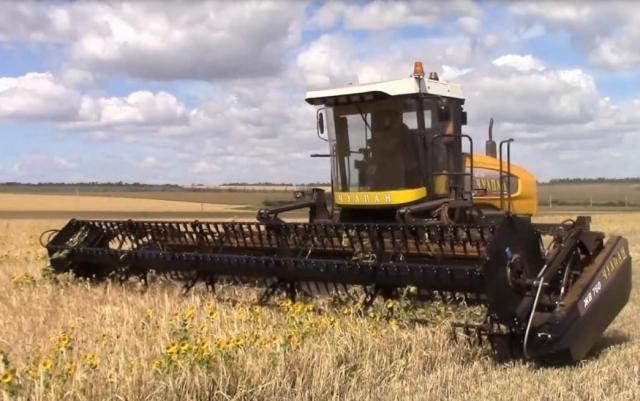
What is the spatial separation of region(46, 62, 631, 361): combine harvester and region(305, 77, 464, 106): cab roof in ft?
0.05

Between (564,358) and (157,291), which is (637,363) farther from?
(157,291)

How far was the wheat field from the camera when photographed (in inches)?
135

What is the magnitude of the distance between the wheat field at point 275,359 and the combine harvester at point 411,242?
0.92ft

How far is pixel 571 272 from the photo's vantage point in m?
5.23

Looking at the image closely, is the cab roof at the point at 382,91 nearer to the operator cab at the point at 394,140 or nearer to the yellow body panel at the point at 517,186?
the operator cab at the point at 394,140

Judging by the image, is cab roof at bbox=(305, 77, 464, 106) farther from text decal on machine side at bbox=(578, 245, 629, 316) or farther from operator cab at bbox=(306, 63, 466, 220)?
text decal on machine side at bbox=(578, 245, 629, 316)

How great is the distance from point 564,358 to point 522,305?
1.36 ft

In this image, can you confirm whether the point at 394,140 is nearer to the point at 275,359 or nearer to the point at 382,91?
the point at 382,91

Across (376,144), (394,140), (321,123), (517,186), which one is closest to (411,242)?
(394,140)

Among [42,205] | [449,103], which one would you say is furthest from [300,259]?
[42,205]

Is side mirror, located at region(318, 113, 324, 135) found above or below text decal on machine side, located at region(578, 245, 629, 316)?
above

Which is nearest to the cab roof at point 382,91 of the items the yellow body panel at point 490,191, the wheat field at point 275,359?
the yellow body panel at point 490,191

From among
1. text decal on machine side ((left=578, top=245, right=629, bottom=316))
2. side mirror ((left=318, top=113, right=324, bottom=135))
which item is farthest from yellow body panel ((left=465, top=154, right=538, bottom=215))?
text decal on machine side ((left=578, top=245, right=629, bottom=316))

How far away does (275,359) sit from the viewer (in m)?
3.91
